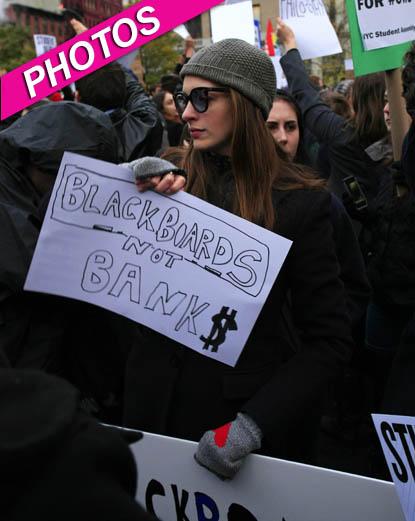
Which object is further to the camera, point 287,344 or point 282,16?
point 282,16

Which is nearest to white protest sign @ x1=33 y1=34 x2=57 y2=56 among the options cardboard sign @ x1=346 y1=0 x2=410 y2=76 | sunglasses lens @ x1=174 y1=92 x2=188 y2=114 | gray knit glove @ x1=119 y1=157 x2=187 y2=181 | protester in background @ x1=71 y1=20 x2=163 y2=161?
protester in background @ x1=71 y1=20 x2=163 y2=161

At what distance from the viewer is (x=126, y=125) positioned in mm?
3785

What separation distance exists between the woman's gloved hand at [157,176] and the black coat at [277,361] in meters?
0.14

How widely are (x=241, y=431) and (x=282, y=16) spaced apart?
3062 mm

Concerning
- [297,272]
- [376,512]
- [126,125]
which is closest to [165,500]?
[376,512]

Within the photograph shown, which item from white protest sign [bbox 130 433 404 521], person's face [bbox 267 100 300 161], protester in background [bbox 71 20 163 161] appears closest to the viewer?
white protest sign [bbox 130 433 404 521]

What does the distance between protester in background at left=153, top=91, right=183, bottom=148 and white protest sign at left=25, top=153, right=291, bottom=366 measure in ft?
15.4

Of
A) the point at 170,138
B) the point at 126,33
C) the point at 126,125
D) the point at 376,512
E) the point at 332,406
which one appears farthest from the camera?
the point at 170,138

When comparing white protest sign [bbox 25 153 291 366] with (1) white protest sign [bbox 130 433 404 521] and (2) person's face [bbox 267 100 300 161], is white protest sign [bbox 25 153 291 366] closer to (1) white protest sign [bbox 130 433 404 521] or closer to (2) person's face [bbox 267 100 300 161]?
(1) white protest sign [bbox 130 433 404 521]

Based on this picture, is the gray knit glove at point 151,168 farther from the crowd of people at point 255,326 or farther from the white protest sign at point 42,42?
the white protest sign at point 42,42

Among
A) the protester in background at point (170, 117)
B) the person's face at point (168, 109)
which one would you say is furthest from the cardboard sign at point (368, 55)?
the person's face at point (168, 109)

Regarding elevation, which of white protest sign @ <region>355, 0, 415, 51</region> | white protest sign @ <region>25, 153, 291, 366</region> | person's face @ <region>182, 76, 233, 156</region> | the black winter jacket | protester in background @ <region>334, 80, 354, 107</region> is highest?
protester in background @ <region>334, 80, 354, 107</region>

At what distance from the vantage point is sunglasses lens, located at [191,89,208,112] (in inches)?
70.1

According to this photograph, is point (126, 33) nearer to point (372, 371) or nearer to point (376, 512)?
point (376, 512)
